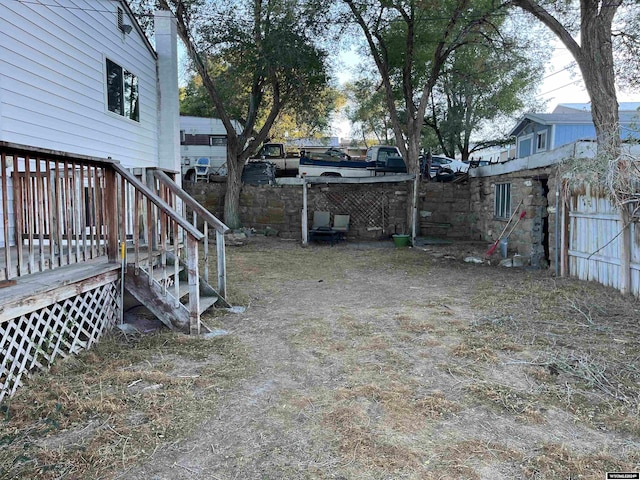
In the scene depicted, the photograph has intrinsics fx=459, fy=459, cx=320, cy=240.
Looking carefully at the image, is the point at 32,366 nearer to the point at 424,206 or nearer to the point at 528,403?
the point at 528,403

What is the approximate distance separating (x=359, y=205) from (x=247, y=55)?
202 inches

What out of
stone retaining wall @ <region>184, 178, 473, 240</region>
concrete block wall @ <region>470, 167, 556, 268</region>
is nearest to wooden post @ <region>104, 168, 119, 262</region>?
concrete block wall @ <region>470, 167, 556, 268</region>

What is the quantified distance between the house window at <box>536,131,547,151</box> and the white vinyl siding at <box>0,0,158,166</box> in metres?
11.9

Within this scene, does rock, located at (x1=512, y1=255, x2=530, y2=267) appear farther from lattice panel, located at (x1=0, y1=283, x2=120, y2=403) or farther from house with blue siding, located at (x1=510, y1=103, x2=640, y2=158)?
lattice panel, located at (x1=0, y1=283, x2=120, y2=403)

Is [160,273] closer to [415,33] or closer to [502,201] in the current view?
[502,201]

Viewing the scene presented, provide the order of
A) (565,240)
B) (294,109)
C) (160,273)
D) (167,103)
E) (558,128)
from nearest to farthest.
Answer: (160,273), (565,240), (167,103), (558,128), (294,109)

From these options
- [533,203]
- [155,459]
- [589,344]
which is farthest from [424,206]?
[155,459]

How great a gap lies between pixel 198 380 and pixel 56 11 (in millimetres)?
5925

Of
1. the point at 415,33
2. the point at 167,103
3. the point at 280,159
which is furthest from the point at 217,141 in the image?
the point at 415,33

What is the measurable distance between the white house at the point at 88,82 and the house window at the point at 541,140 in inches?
443

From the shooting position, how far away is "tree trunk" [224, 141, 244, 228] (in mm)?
13273

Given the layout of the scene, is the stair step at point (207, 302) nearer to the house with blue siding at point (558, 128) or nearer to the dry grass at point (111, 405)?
the dry grass at point (111, 405)

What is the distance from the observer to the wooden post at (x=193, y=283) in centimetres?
421

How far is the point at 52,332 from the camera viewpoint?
346 cm
